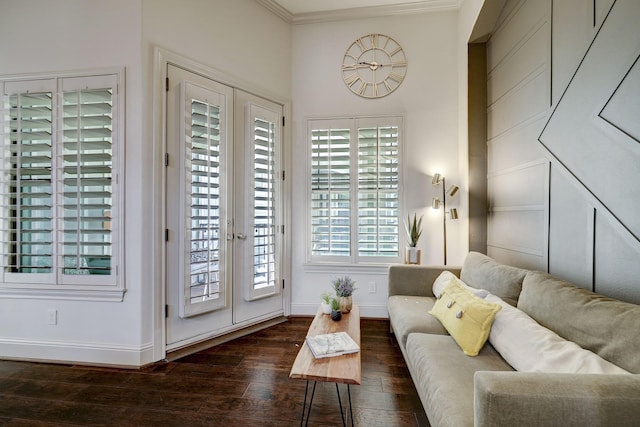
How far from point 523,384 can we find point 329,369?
79 centimetres

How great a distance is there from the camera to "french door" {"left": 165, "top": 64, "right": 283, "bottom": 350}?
242cm

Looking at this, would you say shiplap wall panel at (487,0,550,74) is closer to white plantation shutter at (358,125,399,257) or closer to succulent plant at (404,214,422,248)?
white plantation shutter at (358,125,399,257)

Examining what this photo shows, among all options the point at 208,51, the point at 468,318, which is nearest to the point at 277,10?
the point at 208,51

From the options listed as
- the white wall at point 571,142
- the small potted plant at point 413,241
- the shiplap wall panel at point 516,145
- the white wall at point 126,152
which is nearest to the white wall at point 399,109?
the small potted plant at point 413,241

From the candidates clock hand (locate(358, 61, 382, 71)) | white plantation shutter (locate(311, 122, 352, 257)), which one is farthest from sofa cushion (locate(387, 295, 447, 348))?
clock hand (locate(358, 61, 382, 71))

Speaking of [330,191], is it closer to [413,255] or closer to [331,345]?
[413,255]

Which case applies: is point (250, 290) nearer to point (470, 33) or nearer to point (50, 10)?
point (50, 10)

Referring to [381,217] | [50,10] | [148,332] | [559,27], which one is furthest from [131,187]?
[559,27]

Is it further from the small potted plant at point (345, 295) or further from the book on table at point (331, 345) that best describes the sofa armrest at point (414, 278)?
the book on table at point (331, 345)

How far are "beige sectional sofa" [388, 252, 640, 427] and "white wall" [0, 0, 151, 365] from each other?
2.13m

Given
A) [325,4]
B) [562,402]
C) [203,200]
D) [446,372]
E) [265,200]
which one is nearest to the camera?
[562,402]

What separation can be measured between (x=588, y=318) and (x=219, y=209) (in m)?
2.62

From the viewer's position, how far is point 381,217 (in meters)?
3.27

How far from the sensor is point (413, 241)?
304 cm
